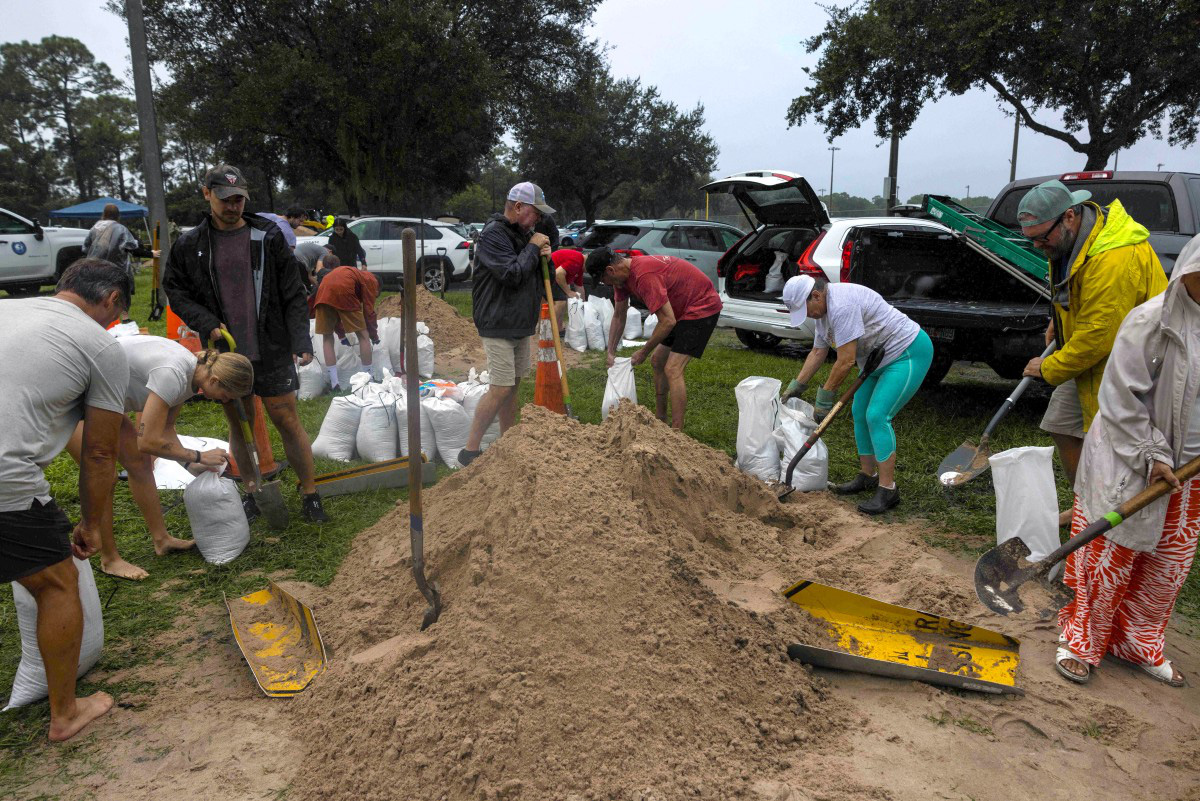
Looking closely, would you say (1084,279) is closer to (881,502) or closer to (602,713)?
(881,502)

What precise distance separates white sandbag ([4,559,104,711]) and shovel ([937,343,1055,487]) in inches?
169

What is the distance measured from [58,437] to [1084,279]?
13.1 ft

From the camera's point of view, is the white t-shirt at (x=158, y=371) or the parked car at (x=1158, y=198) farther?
the parked car at (x=1158, y=198)

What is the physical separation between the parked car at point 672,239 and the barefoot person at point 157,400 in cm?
824

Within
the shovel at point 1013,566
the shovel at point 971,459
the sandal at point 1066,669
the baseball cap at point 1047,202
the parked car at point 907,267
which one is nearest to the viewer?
the shovel at point 1013,566

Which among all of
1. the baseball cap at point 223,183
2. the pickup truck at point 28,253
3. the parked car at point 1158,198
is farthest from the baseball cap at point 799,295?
the pickup truck at point 28,253

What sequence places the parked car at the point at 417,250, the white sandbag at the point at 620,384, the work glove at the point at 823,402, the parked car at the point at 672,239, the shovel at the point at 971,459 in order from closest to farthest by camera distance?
the shovel at the point at 971,459, the work glove at the point at 823,402, the white sandbag at the point at 620,384, the parked car at the point at 672,239, the parked car at the point at 417,250

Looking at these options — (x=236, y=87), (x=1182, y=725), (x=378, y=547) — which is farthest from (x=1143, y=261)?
(x=236, y=87)

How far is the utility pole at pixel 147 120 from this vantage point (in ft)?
27.9

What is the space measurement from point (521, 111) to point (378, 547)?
19762 millimetres

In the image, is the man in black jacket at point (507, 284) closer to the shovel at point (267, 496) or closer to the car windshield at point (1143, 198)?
the shovel at point (267, 496)

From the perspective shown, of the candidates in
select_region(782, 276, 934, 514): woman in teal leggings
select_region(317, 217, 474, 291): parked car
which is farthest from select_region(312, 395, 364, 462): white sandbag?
select_region(317, 217, 474, 291): parked car

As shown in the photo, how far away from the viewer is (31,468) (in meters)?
2.36

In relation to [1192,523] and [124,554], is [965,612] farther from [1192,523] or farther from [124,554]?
[124,554]
